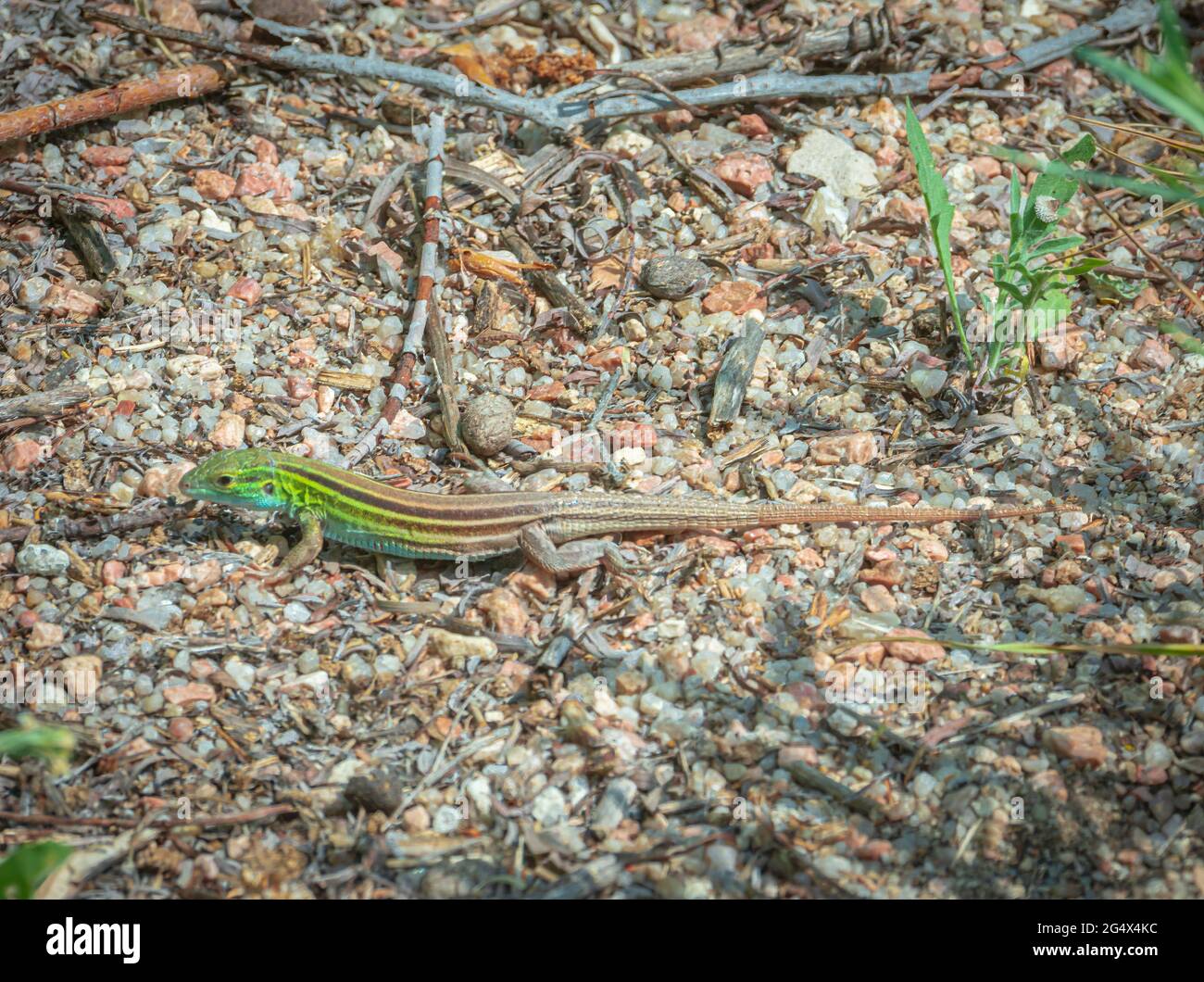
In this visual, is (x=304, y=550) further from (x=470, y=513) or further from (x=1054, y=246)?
(x=1054, y=246)

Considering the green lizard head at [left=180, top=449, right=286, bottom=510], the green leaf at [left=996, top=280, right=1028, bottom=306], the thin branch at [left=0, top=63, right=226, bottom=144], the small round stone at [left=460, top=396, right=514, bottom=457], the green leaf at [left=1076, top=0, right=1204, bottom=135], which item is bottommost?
the green lizard head at [left=180, top=449, right=286, bottom=510]

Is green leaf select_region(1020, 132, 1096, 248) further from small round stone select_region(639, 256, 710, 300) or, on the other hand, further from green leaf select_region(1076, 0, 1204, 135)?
small round stone select_region(639, 256, 710, 300)

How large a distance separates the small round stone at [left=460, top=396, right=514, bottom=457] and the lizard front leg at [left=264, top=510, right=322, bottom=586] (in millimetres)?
929

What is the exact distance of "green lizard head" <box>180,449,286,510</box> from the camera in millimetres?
4992

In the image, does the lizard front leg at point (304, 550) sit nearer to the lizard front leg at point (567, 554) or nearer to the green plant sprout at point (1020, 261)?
the lizard front leg at point (567, 554)

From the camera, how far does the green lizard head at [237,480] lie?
499 cm

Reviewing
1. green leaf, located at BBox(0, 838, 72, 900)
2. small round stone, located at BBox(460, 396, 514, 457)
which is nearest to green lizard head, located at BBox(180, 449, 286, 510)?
small round stone, located at BBox(460, 396, 514, 457)

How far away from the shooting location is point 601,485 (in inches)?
219

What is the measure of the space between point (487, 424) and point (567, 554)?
2.93 feet

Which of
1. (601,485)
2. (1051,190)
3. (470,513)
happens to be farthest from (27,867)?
(1051,190)

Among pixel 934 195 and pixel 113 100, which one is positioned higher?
pixel 113 100

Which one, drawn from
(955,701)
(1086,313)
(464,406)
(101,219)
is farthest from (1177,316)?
(101,219)

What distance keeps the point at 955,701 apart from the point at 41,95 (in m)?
6.68

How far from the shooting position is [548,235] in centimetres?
655
